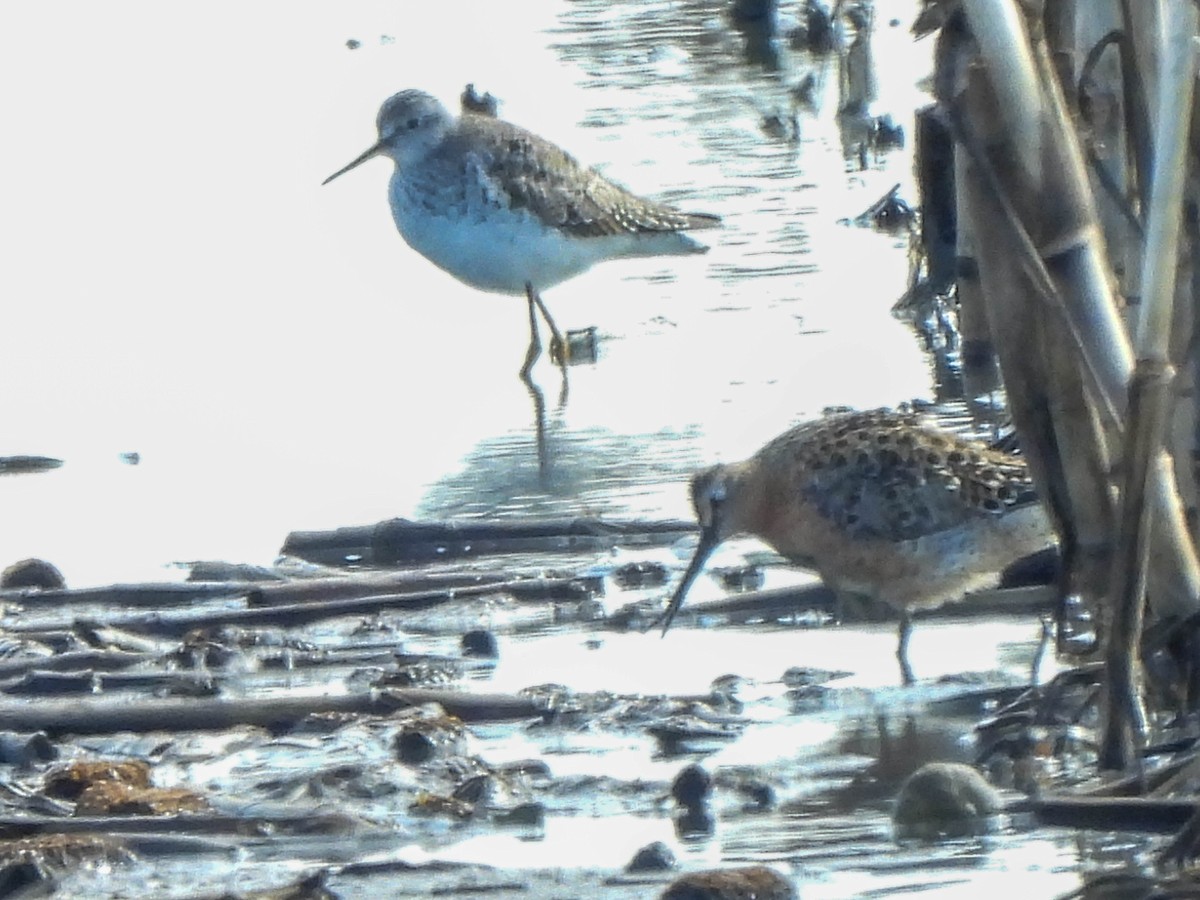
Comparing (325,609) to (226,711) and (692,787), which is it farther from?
(692,787)

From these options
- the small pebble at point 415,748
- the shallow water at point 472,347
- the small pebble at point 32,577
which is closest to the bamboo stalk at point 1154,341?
the shallow water at point 472,347

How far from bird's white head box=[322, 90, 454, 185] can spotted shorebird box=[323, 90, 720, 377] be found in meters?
0.02

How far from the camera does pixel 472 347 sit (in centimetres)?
1027

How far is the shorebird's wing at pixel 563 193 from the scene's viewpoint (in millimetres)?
10719

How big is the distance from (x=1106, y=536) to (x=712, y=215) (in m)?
5.85

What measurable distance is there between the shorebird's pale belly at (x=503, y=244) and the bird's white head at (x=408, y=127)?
0.97 ft

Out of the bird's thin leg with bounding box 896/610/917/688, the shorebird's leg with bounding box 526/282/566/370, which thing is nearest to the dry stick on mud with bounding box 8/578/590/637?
the bird's thin leg with bounding box 896/610/917/688

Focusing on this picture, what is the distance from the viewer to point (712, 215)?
36.1ft

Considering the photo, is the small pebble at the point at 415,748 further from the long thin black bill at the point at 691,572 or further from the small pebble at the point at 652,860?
the long thin black bill at the point at 691,572

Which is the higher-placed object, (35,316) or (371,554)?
(35,316)

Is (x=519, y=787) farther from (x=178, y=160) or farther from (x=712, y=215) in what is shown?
(x=178, y=160)

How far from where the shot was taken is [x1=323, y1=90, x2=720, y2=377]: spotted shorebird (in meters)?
10.5

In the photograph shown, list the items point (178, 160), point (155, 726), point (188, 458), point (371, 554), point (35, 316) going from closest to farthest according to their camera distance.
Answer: point (155, 726), point (371, 554), point (188, 458), point (35, 316), point (178, 160)

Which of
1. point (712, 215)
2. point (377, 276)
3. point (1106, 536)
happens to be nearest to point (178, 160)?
point (377, 276)
